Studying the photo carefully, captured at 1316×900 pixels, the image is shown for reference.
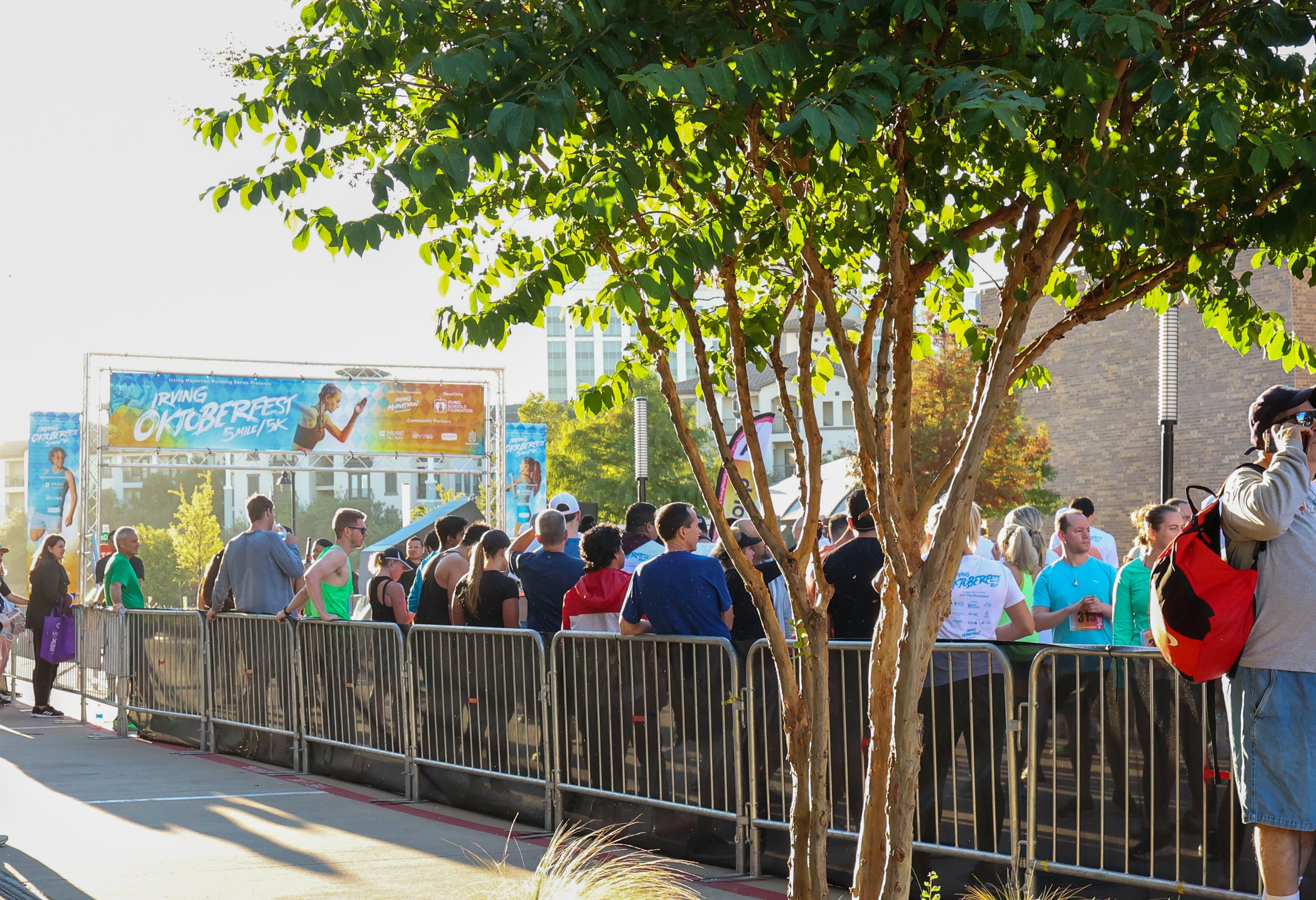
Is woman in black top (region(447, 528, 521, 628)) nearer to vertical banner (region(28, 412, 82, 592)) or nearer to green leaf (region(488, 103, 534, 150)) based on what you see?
green leaf (region(488, 103, 534, 150))

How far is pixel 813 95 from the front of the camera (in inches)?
145

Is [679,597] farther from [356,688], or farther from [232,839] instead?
[356,688]

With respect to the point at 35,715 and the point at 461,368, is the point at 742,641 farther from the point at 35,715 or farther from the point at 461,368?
the point at 461,368

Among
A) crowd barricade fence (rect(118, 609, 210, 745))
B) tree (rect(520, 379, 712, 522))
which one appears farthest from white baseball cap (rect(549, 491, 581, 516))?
tree (rect(520, 379, 712, 522))

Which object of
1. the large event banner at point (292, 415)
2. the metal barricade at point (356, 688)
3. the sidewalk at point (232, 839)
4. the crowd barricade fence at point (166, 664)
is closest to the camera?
the sidewalk at point (232, 839)

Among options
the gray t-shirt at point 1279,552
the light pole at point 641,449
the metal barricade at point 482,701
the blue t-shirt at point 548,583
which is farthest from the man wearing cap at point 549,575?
the light pole at point 641,449

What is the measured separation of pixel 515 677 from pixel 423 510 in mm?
72249

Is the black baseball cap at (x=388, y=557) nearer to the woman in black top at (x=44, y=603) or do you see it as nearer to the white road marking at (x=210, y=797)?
the white road marking at (x=210, y=797)

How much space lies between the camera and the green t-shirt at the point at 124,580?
1451cm

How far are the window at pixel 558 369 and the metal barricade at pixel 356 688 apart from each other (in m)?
172

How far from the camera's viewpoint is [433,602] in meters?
10.4

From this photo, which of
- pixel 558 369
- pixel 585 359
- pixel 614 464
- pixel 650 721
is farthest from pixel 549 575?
pixel 585 359

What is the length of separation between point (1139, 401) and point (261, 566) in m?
31.3

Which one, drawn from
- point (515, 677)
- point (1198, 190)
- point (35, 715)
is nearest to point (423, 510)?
point (35, 715)
